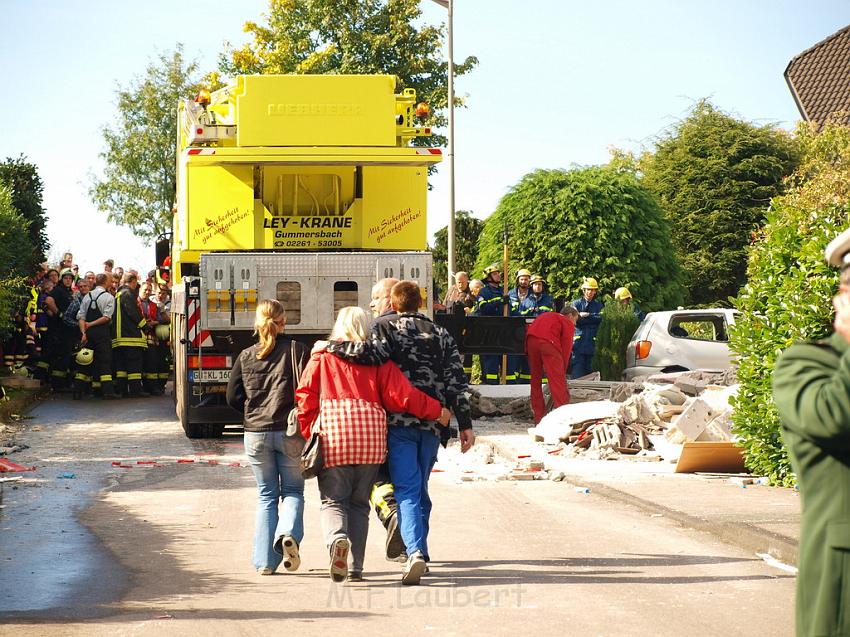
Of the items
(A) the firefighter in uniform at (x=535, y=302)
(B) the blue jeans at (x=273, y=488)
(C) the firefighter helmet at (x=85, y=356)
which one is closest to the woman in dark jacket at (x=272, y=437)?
(B) the blue jeans at (x=273, y=488)

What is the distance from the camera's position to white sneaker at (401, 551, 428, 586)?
7.47m

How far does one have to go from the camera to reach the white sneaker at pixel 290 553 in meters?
7.82

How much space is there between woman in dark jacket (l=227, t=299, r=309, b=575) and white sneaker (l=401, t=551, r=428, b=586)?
75cm

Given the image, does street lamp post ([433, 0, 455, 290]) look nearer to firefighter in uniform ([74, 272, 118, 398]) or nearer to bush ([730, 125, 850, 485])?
firefighter in uniform ([74, 272, 118, 398])

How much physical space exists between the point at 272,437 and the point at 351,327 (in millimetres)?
900

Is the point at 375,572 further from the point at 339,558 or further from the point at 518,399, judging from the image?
the point at 518,399

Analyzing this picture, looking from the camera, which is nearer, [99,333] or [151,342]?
[99,333]

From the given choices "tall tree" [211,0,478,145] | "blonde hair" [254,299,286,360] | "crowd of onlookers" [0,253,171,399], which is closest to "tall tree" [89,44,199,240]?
"tall tree" [211,0,478,145]

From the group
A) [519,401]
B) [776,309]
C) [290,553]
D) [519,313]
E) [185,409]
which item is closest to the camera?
[290,553]

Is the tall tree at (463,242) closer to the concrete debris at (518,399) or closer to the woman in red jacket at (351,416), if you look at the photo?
the concrete debris at (518,399)

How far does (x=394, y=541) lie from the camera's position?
26.5 feet

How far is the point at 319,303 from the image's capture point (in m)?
15.1

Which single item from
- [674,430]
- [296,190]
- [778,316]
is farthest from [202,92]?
[778,316]

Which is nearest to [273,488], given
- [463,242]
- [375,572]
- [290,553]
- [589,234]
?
[290,553]
